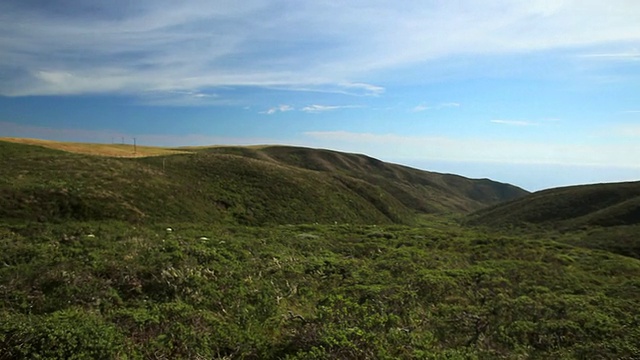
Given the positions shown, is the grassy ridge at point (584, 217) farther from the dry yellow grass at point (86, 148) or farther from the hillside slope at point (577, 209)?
the dry yellow grass at point (86, 148)

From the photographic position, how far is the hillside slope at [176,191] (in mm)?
27641

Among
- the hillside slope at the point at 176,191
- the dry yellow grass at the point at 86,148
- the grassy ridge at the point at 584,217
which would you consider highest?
the dry yellow grass at the point at 86,148

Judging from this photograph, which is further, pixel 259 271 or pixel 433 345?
pixel 259 271

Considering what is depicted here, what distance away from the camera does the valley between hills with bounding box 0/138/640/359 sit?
31.5 ft

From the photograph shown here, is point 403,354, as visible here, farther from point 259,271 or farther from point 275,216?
point 275,216

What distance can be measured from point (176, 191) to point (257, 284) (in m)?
25.0

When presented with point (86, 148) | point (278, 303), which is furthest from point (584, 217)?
point (86, 148)

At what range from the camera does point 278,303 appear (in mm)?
13336

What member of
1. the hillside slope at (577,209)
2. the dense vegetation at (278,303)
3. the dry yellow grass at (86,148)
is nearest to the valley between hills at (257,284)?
the dense vegetation at (278,303)

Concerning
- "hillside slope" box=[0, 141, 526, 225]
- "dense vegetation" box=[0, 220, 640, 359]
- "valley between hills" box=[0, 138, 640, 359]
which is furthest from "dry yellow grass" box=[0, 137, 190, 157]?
"dense vegetation" box=[0, 220, 640, 359]

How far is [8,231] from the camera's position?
19.8 m

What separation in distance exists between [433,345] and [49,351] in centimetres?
892

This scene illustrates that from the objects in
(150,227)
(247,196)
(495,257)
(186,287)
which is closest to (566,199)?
(495,257)

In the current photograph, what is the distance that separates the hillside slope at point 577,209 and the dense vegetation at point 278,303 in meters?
35.6
